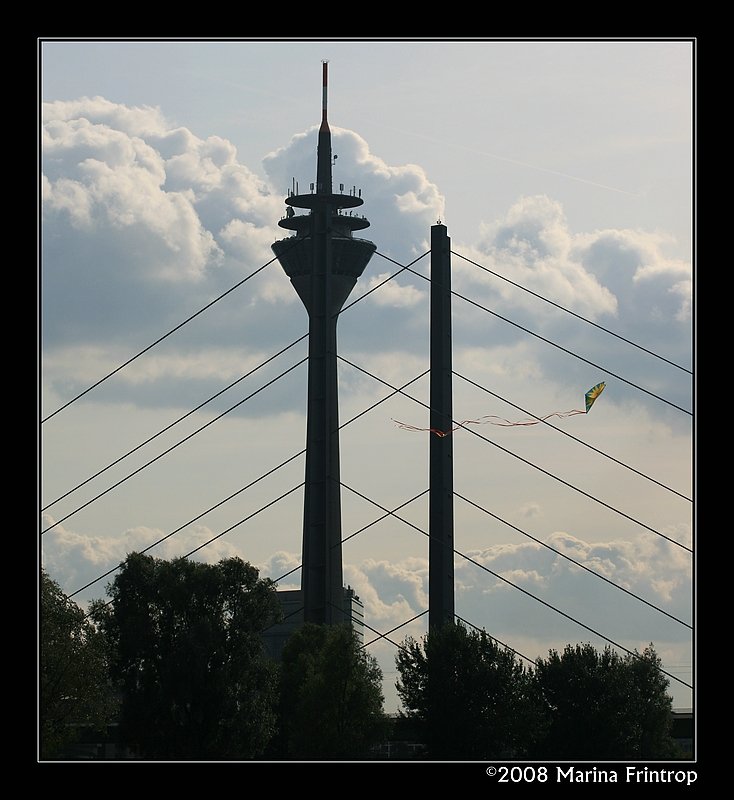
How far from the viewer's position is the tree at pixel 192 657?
61656 millimetres

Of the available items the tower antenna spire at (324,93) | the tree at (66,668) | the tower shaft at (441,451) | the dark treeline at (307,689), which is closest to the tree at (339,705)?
the dark treeline at (307,689)

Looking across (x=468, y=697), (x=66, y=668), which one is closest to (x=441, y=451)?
(x=468, y=697)

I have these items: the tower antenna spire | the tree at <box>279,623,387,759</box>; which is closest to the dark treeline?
the tree at <box>279,623,387,759</box>

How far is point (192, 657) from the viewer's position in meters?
61.9

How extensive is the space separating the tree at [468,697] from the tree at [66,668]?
14381mm

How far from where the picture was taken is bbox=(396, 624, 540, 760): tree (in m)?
60.4

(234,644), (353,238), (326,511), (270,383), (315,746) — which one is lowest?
(315,746)

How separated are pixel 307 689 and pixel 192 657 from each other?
5293mm

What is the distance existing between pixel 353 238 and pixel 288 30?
9943 centimetres

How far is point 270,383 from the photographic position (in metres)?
75.1

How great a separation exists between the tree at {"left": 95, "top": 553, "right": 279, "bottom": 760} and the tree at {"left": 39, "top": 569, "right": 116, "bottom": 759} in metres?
2.75
